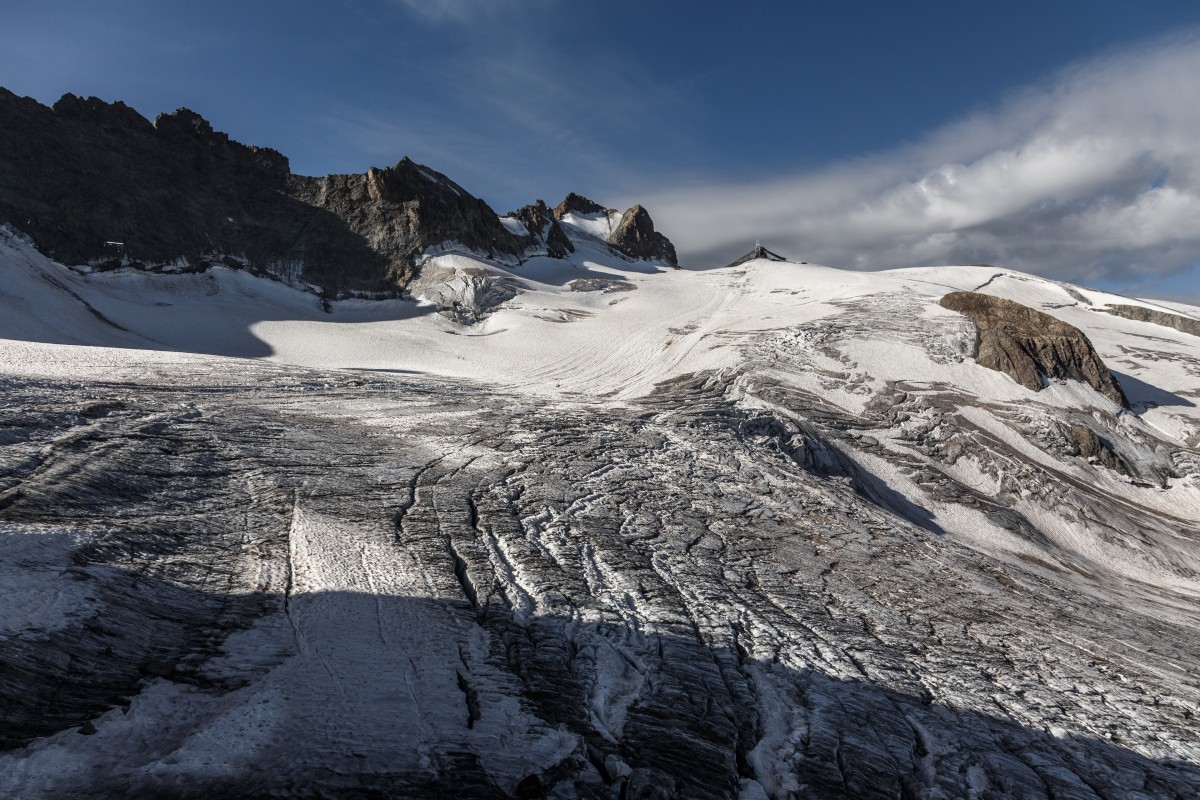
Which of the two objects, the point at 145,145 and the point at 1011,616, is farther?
the point at 145,145

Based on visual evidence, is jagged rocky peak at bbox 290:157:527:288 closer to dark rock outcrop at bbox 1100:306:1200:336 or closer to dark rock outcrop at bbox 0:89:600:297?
dark rock outcrop at bbox 0:89:600:297

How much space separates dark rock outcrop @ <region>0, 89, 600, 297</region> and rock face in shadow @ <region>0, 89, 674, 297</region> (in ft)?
0.28

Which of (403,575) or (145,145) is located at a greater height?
(145,145)

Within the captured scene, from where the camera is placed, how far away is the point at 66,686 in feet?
11.8

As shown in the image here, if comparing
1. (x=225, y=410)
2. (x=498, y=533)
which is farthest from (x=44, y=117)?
(x=498, y=533)

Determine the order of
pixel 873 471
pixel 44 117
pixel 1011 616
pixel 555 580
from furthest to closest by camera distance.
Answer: pixel 44 117 → pixel 873 471 → pixel 1011 616 → pixel 555 580

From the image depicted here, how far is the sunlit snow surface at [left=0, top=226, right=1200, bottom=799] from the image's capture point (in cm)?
365

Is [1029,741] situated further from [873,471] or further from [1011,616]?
[873,471]

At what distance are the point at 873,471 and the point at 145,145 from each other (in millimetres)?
47976

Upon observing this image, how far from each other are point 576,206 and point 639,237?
9227 mm

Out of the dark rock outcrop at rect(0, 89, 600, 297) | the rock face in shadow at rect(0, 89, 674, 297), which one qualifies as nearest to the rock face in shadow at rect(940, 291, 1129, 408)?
the rock face in shadow at rect(0, 89, 674, 297)

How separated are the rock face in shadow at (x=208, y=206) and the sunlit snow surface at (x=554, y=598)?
74.9 feet

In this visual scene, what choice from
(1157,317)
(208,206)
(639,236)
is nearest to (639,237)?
(639,236)

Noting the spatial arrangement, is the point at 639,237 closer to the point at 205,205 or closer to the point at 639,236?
the point at 639,236
